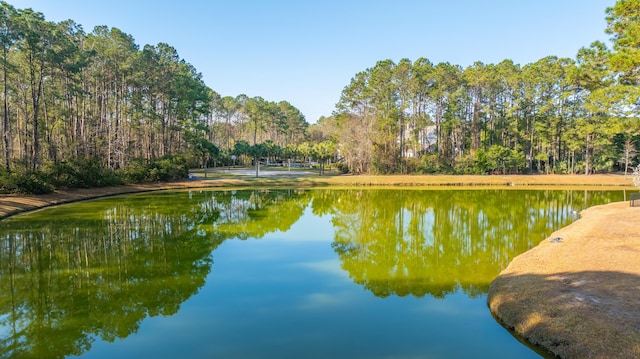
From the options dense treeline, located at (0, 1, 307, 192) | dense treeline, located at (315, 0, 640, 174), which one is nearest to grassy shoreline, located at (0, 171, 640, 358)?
dense treeline, located at (0, 1, 307, 192)

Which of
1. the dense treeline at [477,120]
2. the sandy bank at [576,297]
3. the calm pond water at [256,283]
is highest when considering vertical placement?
the dense treeline at [477,120]

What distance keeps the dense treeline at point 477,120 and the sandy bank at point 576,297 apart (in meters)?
37.6

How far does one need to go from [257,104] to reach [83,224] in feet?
220

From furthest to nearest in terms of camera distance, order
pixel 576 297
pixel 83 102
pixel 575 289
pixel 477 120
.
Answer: pixel 477 120, pixel 83 102, pixel 575 289, pixel 576 297

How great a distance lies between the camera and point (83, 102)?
122 ft

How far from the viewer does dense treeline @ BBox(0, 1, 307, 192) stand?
26767 millimetres

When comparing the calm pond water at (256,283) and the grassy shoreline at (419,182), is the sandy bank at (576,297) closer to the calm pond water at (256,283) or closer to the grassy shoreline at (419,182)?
the calm pond water at (256,283)

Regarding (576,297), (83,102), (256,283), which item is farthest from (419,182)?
(576,297)

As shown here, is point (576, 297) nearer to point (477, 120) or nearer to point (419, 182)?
point (419, 182)

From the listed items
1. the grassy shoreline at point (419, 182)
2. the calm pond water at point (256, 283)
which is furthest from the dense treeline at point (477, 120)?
the calm pond water at point (256, 283)

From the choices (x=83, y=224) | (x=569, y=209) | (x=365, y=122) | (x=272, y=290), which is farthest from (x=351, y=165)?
(x=272, y=290)

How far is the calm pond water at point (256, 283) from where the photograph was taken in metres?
7.25

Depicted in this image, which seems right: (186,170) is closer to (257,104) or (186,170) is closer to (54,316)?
(54,316)

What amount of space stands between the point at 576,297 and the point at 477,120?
53919 mm
